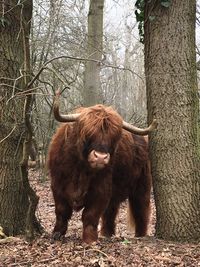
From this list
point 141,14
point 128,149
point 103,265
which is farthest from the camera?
point 128,149

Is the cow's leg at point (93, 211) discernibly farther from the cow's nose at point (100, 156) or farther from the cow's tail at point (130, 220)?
the cow's tail at point (130, 220)

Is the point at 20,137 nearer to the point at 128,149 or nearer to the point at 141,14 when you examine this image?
the point at 128,149

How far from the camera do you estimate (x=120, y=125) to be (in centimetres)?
591

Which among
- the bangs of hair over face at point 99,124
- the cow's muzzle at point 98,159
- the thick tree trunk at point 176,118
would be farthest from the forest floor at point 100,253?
the bangs of hair over face at point 99,124

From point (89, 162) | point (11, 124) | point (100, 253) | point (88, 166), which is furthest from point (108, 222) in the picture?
point (100, 253)

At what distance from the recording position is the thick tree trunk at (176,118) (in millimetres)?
5801

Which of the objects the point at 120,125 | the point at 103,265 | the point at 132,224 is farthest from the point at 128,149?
→ the point at 103,265

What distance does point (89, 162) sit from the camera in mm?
5609

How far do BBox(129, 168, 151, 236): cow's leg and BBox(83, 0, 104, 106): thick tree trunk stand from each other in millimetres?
4889

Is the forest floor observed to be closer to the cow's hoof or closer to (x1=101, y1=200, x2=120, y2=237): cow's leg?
the cow's hoof

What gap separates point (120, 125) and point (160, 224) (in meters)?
1.30

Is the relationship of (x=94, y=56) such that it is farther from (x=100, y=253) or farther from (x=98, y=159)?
(x=100, y=253)

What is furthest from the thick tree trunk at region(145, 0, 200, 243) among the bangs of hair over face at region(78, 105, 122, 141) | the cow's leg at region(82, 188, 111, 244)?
the cow's leg at region(82, 188, 111, 244)

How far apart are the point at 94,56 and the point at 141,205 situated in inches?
232
